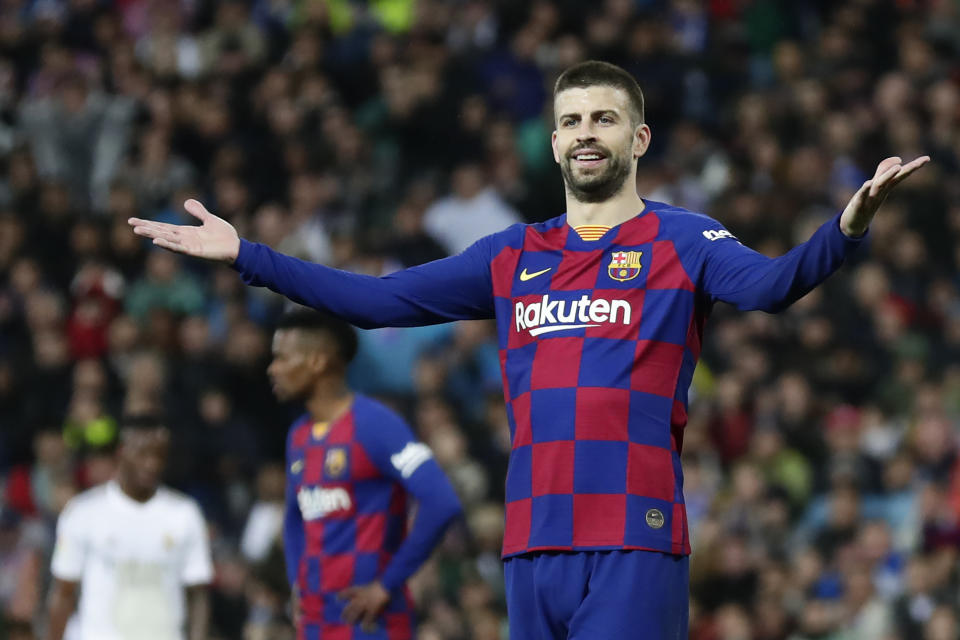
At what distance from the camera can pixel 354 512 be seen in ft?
24.9

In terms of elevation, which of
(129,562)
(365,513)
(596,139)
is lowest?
(129,562)

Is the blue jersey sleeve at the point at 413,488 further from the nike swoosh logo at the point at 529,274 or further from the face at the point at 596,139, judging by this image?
the face at the point at 596,139

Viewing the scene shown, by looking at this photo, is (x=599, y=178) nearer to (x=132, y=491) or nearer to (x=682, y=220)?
(x=682, y=220)

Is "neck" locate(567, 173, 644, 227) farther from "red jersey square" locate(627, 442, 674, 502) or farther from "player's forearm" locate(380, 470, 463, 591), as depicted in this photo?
"player's forearm" locate(380, 470, 463, 591)

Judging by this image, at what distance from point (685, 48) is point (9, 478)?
8.06 m

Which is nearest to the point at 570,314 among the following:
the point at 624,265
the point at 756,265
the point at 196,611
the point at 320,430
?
the point at 624,265

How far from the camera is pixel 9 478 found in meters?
13.5

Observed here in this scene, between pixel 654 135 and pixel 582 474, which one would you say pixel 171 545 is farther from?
pixel 654 135

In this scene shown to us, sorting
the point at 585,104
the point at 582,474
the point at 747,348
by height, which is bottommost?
the point at 582,474

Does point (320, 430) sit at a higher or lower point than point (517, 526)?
higher

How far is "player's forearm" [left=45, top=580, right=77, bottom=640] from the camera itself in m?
8.66

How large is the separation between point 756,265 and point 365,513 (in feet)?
10.2

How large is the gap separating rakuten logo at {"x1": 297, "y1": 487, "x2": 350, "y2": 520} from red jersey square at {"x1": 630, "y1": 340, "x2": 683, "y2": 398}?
2.75 metres

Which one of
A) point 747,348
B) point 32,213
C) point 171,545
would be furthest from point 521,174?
point 171,545
